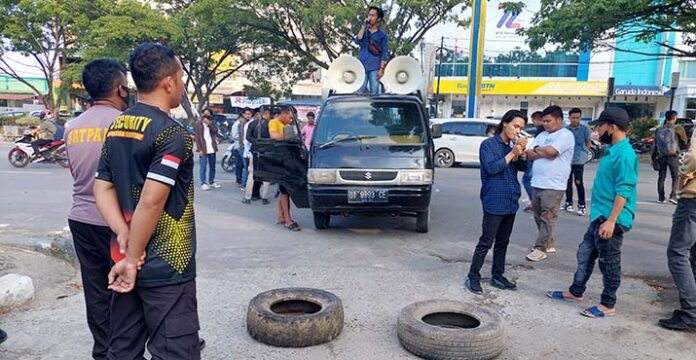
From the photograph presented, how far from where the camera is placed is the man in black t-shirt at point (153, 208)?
2.13 m

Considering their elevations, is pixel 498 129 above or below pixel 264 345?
above

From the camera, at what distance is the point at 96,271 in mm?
2941

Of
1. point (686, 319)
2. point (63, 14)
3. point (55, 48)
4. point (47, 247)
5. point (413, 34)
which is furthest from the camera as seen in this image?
point (55, 48)

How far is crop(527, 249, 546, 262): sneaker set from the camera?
596 centimetres

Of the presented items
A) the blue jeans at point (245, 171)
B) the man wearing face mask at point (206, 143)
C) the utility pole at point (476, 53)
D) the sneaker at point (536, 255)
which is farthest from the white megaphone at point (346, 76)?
the utility pole at point (476, 53)

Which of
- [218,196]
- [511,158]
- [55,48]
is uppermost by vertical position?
[55,48]

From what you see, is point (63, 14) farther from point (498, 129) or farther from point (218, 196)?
point (498, 129)

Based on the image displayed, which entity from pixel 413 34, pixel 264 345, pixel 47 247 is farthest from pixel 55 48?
pixel 264 345

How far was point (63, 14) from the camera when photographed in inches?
845

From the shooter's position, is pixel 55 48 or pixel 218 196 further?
pixel 55 48

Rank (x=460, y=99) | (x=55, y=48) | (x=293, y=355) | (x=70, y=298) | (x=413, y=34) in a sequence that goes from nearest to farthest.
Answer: (x=293, y=355)
(x=70, y=298)
(x=413, y=34)
(x=55, y=48)
(x=460, y=99)

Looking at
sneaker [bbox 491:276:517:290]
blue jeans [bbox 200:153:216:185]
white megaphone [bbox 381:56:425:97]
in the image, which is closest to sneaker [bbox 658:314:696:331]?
sneaker [bbox 491:276:517:290]

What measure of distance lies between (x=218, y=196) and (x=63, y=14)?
16.5 meters

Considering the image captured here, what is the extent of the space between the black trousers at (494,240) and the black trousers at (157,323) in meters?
3.16
